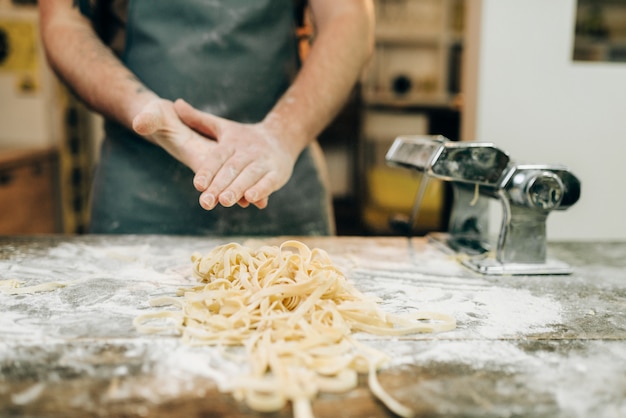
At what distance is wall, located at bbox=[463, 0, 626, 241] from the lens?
2152 mm

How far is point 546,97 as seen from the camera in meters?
2.20

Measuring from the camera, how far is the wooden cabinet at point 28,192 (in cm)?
307

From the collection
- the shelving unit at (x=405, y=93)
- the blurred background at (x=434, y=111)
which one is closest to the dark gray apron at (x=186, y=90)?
the blurred background at (x=434, y=111)

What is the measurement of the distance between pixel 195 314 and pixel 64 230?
122 inches

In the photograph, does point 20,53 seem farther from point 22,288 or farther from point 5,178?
point 22,288

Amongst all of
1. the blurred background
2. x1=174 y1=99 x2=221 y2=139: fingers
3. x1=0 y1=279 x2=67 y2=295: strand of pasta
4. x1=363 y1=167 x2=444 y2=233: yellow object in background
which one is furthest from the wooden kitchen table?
x1=363 y1=167 x2=444 y2=233: yellow object in background

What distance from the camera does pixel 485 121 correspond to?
221 centimetres

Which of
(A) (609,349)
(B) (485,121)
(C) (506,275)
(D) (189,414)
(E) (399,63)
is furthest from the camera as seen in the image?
(E) (399,63)

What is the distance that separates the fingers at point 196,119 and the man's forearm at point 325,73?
161 mm

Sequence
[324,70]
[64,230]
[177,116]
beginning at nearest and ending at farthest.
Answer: [177,116] → [324,70] → [64,230]

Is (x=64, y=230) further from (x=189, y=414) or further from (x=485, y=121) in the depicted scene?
(x=189, y=414)

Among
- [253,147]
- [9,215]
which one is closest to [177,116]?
[253,147]

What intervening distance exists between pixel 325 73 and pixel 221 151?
20.1 inches

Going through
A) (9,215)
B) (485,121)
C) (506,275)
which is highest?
(485,121)
